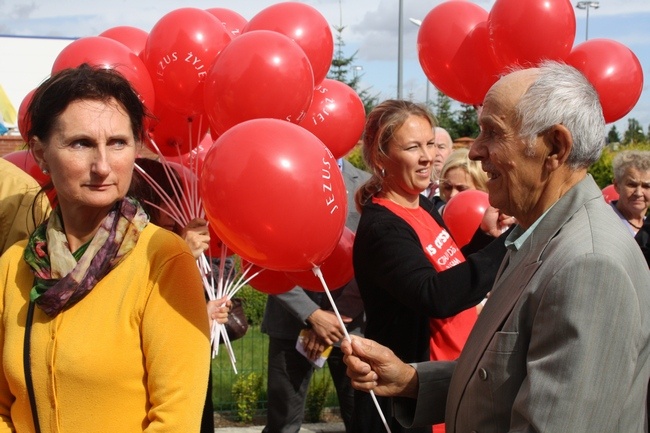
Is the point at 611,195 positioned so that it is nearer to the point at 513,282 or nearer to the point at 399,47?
the point at 513,282

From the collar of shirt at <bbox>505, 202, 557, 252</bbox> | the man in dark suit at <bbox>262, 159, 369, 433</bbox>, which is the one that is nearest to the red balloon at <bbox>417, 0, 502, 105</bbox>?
the man in dark suit at <bbox>262, 159, 369, 433</bbox>

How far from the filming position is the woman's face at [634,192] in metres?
5.81

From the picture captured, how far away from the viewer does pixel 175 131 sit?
3.72m

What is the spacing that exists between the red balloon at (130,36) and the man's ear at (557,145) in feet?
7.93

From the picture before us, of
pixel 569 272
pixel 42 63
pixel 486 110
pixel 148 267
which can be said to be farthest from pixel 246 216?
pixel 42 63

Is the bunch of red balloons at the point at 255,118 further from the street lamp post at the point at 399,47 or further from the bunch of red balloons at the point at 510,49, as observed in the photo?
the street lamp post at the point at 399,47

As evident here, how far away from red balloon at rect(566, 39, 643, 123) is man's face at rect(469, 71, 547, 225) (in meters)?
1.96

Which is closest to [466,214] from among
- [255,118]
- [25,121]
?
[255,118]

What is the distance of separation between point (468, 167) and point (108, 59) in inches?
114

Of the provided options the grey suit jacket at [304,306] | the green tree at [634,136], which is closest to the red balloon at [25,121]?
the grey suit jacket at [304,306]

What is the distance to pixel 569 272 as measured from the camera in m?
1.74

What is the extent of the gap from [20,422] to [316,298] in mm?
2625

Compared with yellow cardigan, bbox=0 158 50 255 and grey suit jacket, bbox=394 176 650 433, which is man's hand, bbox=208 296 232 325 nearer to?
yellow cardigan, bbox=0 158 50 255

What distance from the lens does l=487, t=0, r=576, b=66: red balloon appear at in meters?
3.68
